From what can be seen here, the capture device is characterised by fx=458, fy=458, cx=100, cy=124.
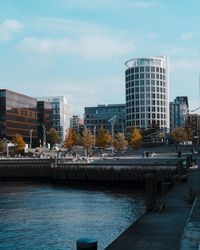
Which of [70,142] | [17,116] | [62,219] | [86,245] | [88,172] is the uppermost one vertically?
[17,116]

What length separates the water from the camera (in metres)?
27.0

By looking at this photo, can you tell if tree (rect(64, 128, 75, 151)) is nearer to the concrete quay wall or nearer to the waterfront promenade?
the concrete quay wall

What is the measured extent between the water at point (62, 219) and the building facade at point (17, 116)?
112745 mm

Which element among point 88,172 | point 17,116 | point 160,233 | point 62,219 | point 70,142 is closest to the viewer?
point 160,233

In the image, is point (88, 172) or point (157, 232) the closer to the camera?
point (157, 232)

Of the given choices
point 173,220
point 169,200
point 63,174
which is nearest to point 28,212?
point 169,200

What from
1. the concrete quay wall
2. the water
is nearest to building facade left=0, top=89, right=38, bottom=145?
the concrete quay wall

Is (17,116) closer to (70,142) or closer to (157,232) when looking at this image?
(70,142)

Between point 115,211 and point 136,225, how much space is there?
62.3 ft

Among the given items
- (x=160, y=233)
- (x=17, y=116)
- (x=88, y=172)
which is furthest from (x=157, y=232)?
(x=17, y=116)

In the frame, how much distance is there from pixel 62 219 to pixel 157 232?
17084 mm

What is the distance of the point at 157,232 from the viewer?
1855 cm

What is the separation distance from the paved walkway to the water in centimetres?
417

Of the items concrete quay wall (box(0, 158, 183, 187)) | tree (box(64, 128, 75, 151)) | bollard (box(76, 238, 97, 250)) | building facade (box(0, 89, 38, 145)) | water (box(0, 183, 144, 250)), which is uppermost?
building facade (box(0, 89, 38, 145))
